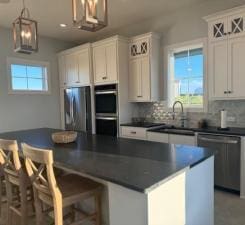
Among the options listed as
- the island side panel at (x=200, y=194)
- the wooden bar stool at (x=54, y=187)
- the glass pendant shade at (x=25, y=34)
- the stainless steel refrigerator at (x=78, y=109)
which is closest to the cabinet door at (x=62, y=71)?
the stainless steel refrigerator at (x=78, y=109)

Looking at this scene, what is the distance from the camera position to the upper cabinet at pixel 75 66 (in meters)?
4.92

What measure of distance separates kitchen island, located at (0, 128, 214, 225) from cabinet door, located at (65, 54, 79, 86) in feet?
10.4

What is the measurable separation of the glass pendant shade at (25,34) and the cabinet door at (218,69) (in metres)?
2.51

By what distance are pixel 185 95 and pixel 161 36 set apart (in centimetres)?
124

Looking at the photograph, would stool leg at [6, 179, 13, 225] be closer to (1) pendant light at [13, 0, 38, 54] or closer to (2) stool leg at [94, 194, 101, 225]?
(2) stool leg at [94, 194, 101, 225]

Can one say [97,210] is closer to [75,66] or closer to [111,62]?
[111,62]

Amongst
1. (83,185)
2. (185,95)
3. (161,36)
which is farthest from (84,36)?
Answer: (83,185)

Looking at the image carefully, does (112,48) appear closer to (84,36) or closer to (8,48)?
(84,36)

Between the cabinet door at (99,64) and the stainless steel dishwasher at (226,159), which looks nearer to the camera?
the stainless steel dishwasher at (226,159)

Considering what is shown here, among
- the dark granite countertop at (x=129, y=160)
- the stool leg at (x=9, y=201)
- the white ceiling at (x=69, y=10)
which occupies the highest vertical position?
the white ceiling at (x=69, y=10)

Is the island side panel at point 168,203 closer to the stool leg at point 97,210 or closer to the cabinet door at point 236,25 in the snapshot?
the stool leg at point 97,210

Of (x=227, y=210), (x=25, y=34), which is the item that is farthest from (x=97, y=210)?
(x=25, y=34)

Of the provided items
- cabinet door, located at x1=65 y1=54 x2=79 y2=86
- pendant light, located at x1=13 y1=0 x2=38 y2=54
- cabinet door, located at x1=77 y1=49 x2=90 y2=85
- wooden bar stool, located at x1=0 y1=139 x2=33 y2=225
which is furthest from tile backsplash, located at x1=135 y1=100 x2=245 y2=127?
wooden bar stool, located at x1=0 y1=139 x2=33 y2=225

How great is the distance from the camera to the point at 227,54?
3.25 meters
